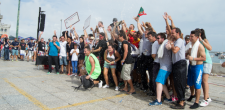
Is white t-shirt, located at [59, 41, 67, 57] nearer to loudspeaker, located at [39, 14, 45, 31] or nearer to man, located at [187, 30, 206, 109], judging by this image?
loudspeaker, located at [39, 14, 45, 31]

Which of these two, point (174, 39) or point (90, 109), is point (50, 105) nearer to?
point (90, 109)

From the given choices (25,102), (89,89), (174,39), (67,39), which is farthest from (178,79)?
(67,39)

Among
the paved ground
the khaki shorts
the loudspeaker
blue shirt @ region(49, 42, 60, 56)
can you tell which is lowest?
the paved ground

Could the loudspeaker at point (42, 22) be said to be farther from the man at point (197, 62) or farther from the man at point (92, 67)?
the man at point (197, 62)

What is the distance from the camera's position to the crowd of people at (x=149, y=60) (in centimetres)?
360

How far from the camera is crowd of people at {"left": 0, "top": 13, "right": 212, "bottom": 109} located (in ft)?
11.8

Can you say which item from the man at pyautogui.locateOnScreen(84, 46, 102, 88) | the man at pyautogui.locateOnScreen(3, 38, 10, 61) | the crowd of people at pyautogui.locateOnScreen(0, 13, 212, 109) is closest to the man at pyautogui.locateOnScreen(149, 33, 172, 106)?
the crowd of people at pyautogui.locateOnScreen(0, 13, 212, 109)

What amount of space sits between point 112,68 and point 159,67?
67.3 inches

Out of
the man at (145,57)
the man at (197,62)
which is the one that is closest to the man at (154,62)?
the man at (145,57)

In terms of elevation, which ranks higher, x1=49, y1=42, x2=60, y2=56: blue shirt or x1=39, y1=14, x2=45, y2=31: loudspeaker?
x1=39, y1=14, x2=45, y2=31: loudspeaker

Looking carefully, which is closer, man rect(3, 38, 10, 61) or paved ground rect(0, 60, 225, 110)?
paved ground rect(0, 60, 225, 110)

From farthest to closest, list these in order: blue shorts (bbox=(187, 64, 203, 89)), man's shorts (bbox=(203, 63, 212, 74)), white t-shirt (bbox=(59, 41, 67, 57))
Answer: white t-shirt (bbox=(59, 41, 67, 57)), man's shorts (bbox=(203, 63, 212, 74)), blue shorts (bbox=(187, 64, 203, 89))

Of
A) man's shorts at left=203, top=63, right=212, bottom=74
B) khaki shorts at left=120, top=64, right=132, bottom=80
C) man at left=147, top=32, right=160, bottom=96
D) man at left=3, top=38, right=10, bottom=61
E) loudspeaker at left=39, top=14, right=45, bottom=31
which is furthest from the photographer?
man at left=3, top=38, right=10, bottom=61

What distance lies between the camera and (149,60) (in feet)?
15.6
